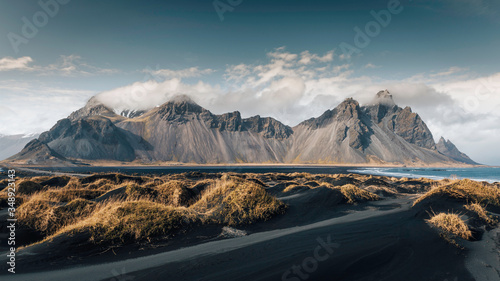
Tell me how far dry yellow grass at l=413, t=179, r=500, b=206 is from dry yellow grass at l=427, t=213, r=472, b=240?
5523mm

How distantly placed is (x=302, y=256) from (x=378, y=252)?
284cm

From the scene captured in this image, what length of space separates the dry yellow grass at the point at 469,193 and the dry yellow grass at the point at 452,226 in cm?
552

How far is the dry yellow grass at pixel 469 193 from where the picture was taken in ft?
50.4

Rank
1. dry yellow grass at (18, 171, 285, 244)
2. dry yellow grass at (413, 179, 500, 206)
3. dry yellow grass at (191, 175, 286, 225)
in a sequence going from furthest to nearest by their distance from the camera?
dry yellow grass at (413, 179, 500, 206) < dry yellow grass at (191, 175, 286, 225) < dry yellow grass at (18, 171, 285, 244)

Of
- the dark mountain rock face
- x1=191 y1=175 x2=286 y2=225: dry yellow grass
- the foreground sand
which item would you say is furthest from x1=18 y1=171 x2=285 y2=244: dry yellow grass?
the dark mountain rock face

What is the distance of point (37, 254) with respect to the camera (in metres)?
8.52

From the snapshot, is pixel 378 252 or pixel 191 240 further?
pixel 191 240

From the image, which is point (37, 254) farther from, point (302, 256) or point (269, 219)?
point (269, 219)

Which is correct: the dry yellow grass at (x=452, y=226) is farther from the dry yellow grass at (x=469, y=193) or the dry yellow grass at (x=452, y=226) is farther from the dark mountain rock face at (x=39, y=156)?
the dark mountain rock face at (x=39, y=156)

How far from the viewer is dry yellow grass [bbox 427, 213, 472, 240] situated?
1020cm

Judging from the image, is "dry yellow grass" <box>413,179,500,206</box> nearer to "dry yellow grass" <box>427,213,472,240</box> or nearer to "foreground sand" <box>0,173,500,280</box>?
"foreground sand" <box>0,173,500,280</box>

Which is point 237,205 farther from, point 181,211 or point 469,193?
point 469,193

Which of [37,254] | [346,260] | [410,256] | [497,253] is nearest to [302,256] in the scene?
[346,260]

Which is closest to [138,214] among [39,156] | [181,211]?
[181,211]
